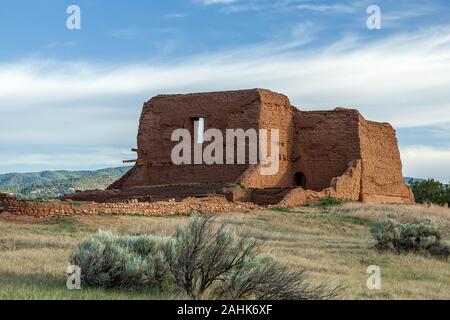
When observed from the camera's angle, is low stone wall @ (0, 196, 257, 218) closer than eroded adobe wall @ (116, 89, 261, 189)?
Yes

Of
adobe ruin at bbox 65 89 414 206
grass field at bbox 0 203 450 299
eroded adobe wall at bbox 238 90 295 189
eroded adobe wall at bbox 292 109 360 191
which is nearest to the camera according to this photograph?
grass field at bbox 0 203 450 299

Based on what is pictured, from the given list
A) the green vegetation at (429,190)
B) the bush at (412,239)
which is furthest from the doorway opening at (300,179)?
the green vegetation at (429,190)

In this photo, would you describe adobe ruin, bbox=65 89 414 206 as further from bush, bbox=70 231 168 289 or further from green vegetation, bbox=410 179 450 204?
bush, bbox=70 231 168 289

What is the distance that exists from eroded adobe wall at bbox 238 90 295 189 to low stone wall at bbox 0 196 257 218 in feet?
14.1

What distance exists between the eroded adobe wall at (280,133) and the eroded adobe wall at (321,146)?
1.72 feet

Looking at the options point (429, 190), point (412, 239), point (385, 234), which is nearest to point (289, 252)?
point (385, 234)

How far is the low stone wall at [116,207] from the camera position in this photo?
20328 millimetres

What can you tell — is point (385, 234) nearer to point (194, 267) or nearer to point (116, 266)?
point (194, 267)

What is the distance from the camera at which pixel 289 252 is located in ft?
46.5

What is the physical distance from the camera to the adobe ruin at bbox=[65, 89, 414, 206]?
31062 millimetres

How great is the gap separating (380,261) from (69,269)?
743 cm

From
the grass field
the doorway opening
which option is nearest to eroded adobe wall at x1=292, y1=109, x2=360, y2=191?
the doorway opening

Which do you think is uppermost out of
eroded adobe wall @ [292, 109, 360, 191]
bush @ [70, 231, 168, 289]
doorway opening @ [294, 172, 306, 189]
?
eroded adobe wall @ [292, 109, 360, 191]

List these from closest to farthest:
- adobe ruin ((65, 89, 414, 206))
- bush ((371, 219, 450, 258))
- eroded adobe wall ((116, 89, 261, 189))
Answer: bush ((371, 219, 450, 258)) → adobe ruin ((65, 89, 414, 206)) → eroded adobe wall ((116, 89, 261, 189))
